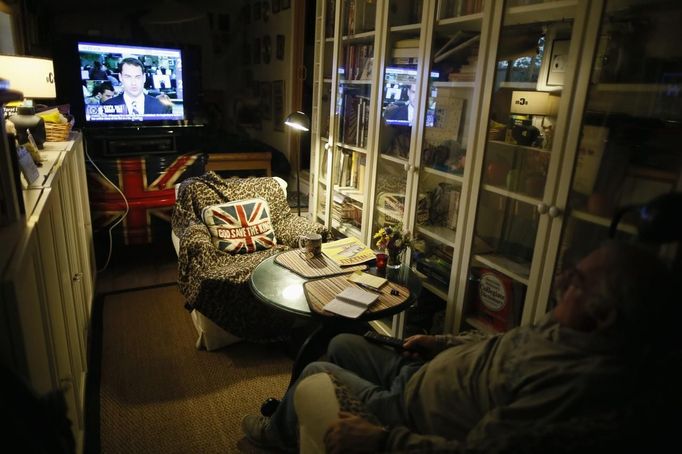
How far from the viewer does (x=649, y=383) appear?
A: 3.16 feet

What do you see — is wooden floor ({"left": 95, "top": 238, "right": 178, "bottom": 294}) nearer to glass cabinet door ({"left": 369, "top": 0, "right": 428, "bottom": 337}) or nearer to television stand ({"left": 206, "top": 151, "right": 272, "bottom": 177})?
television stand ({"left": 206, "top": 151, "right": 272, "bottom": 177})

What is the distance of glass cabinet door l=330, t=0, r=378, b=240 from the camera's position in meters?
2.68

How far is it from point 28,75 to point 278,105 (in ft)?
8.02

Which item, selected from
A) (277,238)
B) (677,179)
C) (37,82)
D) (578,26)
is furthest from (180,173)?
(677,179)

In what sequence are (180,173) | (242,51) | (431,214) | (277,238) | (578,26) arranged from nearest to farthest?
1. (578,26)
2. (431,214)
3. (277,238)
4. (180,173)
5. (242,51)

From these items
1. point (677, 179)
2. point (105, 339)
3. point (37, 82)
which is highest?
point (37, 82)

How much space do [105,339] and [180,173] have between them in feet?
4.83

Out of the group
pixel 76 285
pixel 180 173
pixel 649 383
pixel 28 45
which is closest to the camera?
pixel 649 383

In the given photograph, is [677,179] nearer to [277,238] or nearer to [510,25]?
[510,25]

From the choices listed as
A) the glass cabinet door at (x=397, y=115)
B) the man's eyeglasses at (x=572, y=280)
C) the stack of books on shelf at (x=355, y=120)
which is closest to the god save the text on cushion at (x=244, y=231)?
the glass cabinet door at (x=397, y=115)

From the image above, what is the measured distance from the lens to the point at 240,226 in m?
2.65

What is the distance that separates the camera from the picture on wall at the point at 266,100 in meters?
4.43

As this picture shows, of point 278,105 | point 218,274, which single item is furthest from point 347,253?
point 278,105

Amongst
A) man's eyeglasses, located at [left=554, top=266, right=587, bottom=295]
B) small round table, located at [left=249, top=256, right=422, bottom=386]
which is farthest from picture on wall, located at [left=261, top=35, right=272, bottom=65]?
man's eyeglasses, located at [left=554, top=266, right=587, bottom=295]
